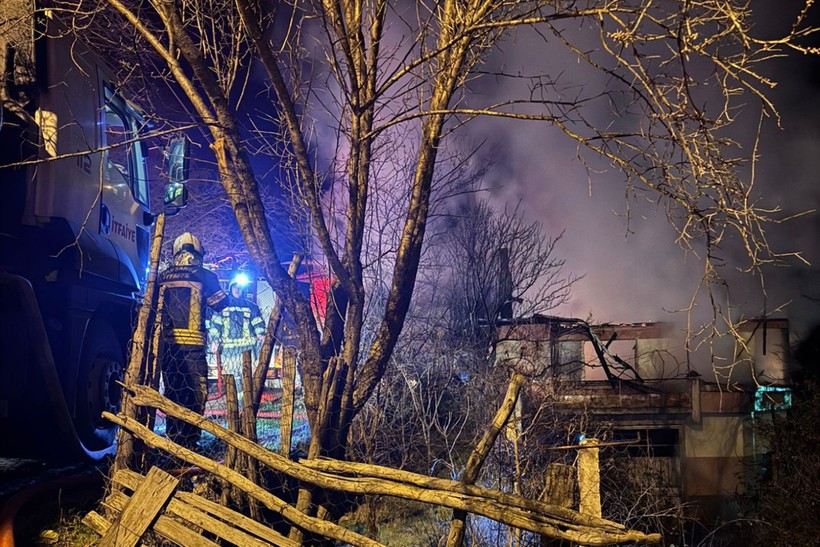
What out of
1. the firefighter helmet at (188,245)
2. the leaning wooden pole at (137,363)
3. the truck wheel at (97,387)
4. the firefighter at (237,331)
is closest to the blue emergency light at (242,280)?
the firefighter at (237,331)

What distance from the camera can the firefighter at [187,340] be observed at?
20.8 ft

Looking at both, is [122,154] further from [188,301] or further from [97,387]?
[97,387]

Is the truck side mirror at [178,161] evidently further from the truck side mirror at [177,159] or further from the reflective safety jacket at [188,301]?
the reflective safety jacket at [188,301]

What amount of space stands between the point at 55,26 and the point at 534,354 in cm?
923

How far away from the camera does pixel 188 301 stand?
22.4 ft

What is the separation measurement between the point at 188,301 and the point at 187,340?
51 cm

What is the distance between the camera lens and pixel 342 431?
5.09 m

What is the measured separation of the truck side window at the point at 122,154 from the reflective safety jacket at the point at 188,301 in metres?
1.18

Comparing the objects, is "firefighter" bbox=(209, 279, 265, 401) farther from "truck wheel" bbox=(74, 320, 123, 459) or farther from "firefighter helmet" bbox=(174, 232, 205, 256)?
"truck wheel" bbox=(74, 320, 123, 459)

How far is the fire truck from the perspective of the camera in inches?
210

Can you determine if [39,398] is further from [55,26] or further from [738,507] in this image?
[738,507]

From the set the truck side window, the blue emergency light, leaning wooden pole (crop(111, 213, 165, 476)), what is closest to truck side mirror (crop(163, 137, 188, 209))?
the truck side window

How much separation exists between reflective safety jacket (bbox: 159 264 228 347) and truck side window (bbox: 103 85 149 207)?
1.18 metres

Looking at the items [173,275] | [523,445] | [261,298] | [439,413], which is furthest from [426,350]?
[261,298]
